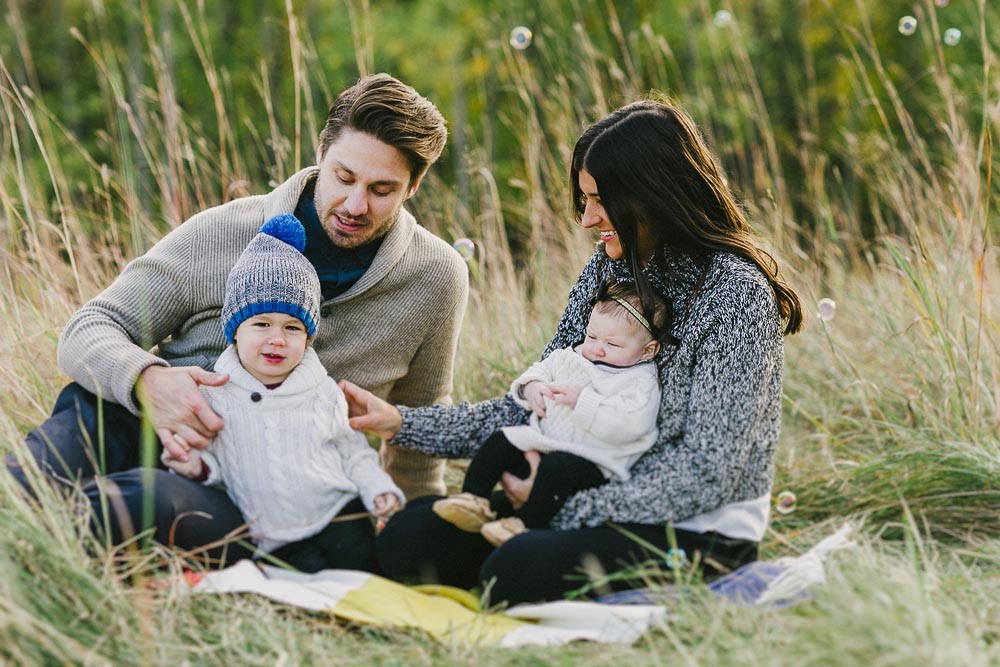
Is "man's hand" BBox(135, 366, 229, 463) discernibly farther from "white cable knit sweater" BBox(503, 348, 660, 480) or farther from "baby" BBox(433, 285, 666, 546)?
"white cable knit sweater" BBox(503, 348, 660, 480)

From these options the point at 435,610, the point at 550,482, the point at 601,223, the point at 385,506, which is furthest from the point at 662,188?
the point at 435,610

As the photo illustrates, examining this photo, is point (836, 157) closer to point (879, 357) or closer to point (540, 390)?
point (879, 357)

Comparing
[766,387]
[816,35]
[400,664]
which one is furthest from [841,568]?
[816,35]

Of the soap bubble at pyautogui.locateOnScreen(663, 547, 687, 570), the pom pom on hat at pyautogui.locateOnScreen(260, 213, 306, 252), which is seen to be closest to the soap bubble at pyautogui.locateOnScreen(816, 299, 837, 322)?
the soap bubble at pyautogui.locateOnScreen(663, 547, 687, 570)

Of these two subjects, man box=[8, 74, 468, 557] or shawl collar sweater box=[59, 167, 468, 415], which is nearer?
man box=[8, 74, 468, 557]

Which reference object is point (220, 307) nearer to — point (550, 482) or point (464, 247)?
point (464, 247)

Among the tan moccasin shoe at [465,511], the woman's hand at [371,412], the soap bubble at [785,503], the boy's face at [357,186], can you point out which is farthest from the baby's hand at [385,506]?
the soap bubble at [785,503]

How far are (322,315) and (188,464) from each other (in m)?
0.64

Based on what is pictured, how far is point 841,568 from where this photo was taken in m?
2.26

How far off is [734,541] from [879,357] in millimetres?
1682

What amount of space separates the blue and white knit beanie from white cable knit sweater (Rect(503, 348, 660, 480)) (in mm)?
572

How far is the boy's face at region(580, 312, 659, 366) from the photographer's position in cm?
237

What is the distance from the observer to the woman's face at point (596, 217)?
2.41 meters

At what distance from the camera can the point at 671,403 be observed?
2.31 m
